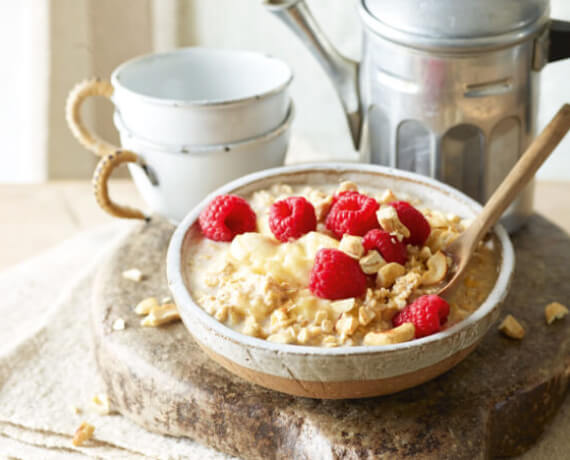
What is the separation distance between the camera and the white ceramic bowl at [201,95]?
88 cm

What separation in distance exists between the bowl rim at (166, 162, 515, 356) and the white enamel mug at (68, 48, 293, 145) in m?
0.07

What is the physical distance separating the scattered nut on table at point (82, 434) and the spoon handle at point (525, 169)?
0.42 meters

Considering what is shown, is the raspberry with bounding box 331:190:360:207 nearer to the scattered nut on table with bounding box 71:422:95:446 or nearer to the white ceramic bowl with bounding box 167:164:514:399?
the white ceramic bowl with bounding box 167:164:514:399

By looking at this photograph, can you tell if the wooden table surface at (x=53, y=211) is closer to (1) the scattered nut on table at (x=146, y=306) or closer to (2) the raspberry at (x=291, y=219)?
(1) the scattered nut on table at (x=146, y=306)

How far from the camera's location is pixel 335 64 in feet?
3.09

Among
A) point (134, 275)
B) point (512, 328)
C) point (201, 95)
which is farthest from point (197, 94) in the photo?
point (512, 328)

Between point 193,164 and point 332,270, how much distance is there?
32 centimetres

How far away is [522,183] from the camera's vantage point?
73 centimetres

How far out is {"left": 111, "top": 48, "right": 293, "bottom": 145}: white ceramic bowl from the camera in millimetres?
876

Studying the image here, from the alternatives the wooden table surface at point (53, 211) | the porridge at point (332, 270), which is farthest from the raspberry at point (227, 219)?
the wooden table surface at point (53, 211)

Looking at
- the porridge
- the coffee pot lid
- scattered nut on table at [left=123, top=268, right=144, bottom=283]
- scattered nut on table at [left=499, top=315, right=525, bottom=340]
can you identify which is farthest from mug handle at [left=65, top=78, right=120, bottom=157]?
scattered nut on table at [left=499, top=315, right=525, bottom=340]

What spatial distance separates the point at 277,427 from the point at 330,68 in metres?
0.45

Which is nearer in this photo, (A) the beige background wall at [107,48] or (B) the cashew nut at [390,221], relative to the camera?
(B) the cashew nut at [390,221]

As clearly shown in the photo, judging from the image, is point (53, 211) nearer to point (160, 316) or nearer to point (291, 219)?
point (160, 316)
